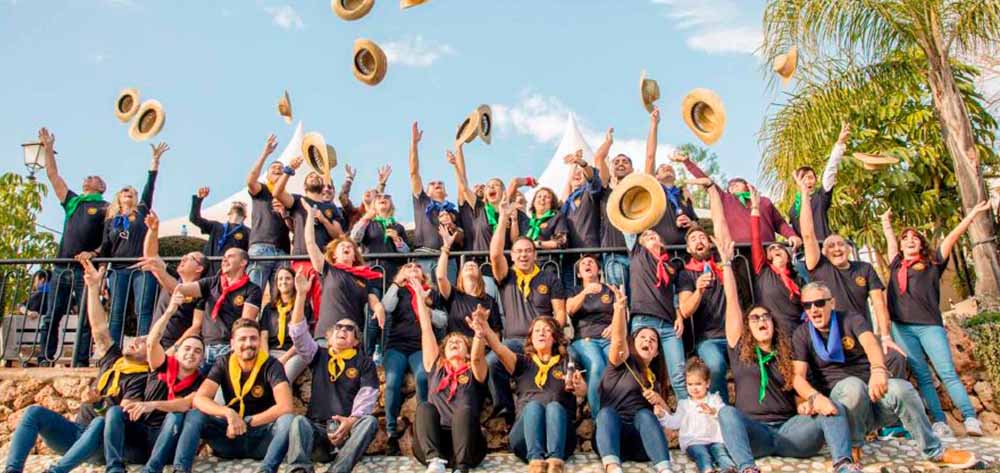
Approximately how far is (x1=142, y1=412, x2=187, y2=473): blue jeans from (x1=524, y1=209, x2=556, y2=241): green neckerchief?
364cm

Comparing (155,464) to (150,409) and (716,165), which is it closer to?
(150,409)

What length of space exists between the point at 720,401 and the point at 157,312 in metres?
4.93

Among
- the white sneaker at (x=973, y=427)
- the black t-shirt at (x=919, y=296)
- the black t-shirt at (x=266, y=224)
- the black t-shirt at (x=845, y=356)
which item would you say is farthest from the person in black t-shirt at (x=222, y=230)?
the white sneaker at (x=973, y=427)

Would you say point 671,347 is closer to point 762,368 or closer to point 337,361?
point 762,368

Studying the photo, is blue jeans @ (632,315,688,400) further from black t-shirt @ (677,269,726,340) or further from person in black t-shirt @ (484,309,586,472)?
person in black t-shirt @ (484,309,586,472)

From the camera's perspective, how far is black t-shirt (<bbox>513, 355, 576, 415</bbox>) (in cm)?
549

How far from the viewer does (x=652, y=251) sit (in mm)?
6352

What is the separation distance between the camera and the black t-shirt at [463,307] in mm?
6297

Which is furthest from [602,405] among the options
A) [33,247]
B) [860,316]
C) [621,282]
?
[33,247]

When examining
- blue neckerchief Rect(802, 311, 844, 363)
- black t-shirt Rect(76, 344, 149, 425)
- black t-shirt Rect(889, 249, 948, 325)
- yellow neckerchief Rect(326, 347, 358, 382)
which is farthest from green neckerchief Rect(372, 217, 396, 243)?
black t-shirt Rect(889, 249, 948, 325)

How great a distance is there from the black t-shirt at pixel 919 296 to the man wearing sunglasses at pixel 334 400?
4.41 meters

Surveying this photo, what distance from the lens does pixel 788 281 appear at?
6031 millimetres

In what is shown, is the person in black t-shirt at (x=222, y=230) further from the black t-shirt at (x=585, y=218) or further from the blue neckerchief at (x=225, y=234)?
the black t-shirt at (x=585, y=218)

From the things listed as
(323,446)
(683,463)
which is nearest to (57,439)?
(323,446)
